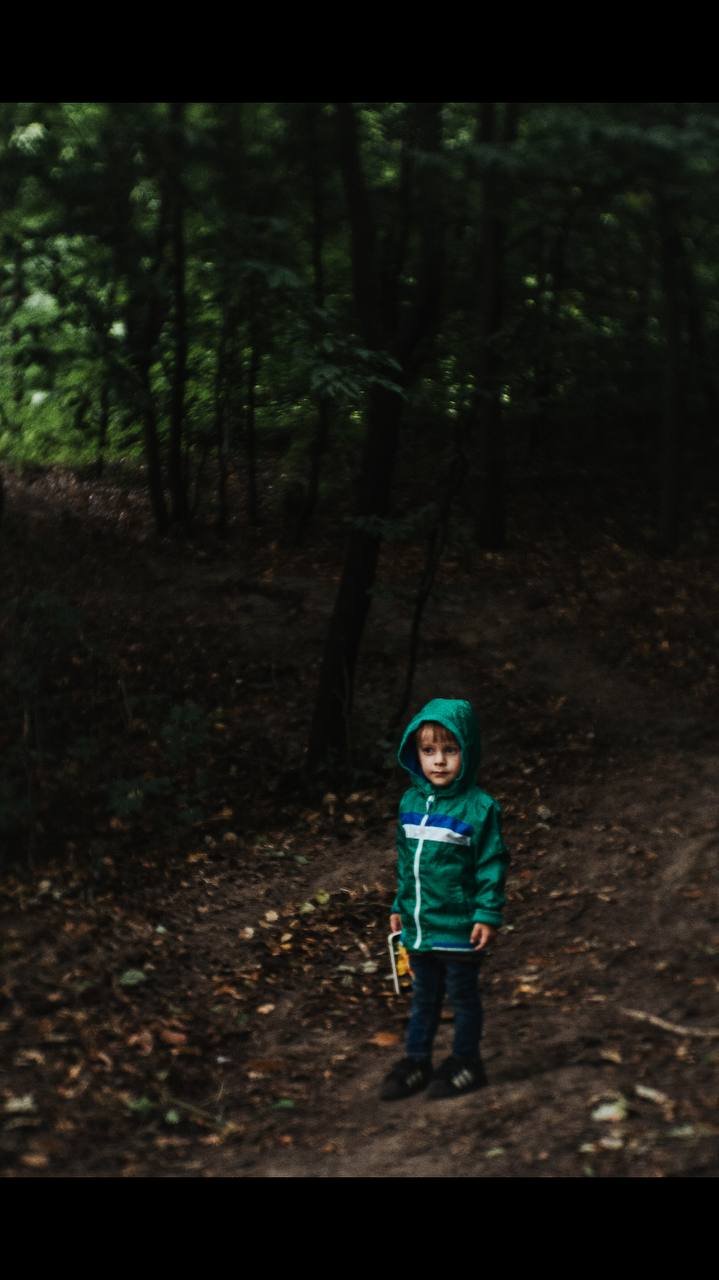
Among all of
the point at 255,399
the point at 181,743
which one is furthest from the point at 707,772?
the point at 255,399

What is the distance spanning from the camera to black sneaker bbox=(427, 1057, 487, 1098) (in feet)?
16.2

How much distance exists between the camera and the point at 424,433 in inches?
570

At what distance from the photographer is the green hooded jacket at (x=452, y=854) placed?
4832 mm

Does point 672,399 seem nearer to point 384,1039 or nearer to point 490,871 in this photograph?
point 384,1039

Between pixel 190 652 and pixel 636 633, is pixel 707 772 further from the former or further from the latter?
pixel 190 652

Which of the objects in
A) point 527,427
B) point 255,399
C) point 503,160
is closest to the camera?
point 503,160

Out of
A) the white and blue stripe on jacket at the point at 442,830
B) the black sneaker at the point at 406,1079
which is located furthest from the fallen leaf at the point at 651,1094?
the white and blue stripe on jacket at the point at 442,830

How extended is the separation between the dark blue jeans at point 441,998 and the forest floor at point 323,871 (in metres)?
0.24

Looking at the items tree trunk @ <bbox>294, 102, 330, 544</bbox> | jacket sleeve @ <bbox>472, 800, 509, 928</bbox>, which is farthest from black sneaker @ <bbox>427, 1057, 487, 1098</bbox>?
tree trunk @ <bbox>294, 102, 330, 544</bbox>

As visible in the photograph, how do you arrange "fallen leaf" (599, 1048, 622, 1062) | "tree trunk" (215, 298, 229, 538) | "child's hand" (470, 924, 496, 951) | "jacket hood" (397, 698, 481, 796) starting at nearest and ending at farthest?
"child's hand" (470, 924, 496, 951) < "jacket hood" (397, 698, 481, 796) < "fallen leaf" (599, 1048, 622, 1062) < "tree trunk" (215, 298, 229, 538)

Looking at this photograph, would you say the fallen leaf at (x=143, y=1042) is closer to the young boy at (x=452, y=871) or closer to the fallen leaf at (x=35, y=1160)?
the fallen leaf at (x=35, y=1160)

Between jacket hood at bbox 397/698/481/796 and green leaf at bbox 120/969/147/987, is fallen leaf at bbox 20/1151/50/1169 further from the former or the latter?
jacket hood at bbox 397/698/481/796

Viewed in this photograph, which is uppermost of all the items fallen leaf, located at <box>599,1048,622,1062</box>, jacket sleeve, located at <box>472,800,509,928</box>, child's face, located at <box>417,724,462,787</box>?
child's face, located at <box>417,724,462,787</box>

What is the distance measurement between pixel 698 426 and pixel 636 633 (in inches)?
339
